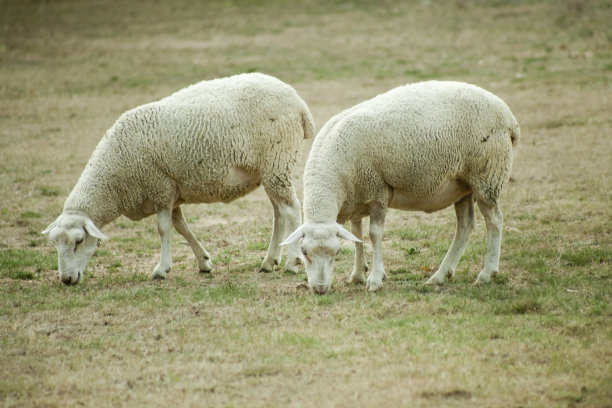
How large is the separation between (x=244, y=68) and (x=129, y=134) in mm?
14502

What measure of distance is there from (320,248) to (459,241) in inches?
71.0

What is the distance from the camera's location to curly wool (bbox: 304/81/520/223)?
782cm

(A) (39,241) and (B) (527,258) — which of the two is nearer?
(B) (527,258)

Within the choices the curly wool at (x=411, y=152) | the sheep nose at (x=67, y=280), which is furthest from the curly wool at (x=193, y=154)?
the curly wool at (x=411, y=152)

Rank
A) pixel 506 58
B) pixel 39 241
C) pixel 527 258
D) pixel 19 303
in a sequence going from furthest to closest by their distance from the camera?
pixel 506 58 → pixel 39 241 → pixel 527 258 → pixel 19 303

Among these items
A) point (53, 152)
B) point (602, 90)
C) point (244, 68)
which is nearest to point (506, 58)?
point (602, 90)

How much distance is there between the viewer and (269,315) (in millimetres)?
7215

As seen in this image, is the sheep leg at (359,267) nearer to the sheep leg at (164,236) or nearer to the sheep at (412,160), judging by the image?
the sheep at (412,160)

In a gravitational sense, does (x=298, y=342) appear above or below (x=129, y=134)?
below

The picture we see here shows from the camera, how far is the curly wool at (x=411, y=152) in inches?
308

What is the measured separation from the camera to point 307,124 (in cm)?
945

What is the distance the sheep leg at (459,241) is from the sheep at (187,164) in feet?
5.91

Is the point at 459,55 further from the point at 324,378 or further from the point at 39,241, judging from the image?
the point at 324,378

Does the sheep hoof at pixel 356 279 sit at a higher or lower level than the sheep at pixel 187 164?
lower
